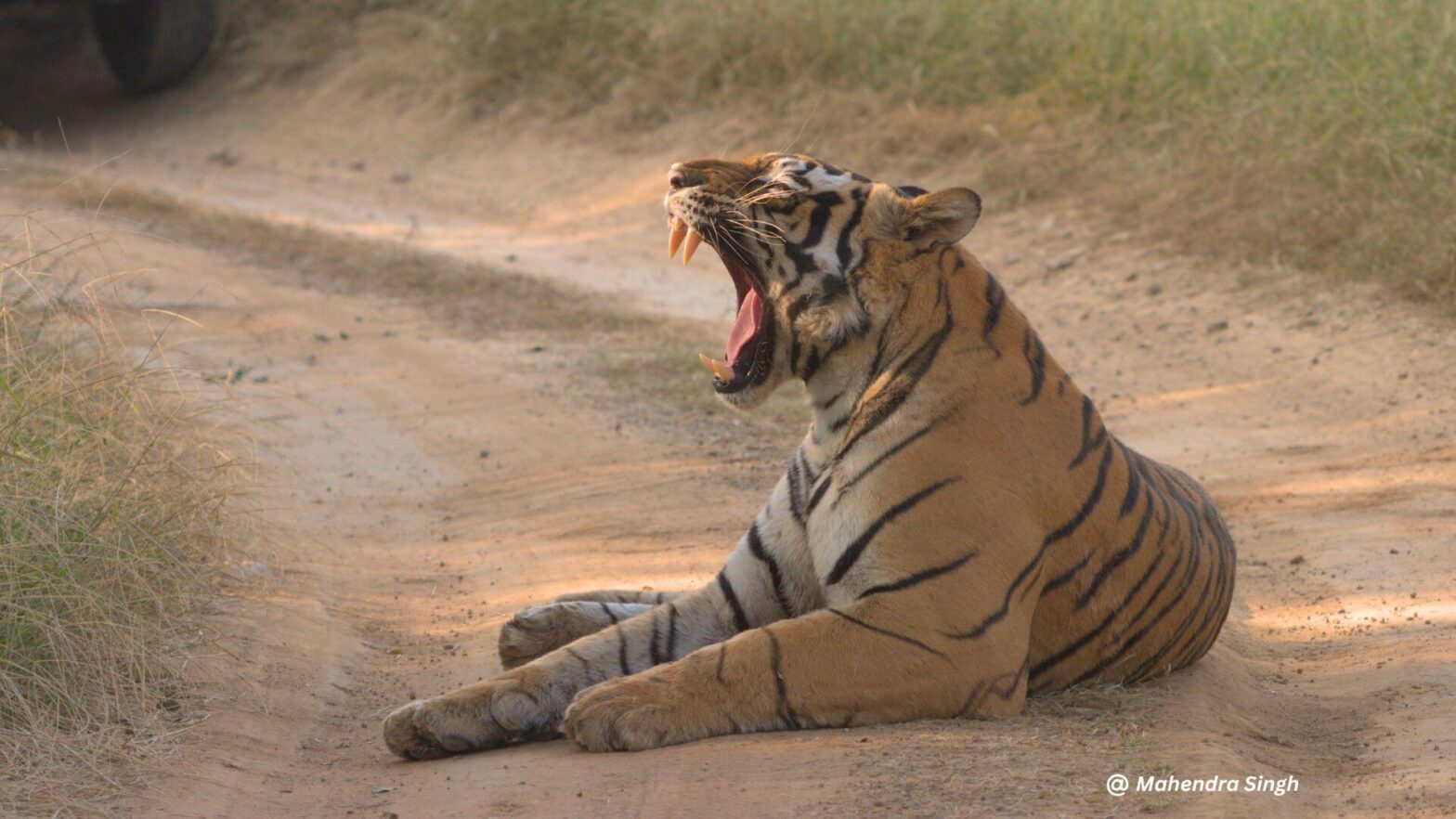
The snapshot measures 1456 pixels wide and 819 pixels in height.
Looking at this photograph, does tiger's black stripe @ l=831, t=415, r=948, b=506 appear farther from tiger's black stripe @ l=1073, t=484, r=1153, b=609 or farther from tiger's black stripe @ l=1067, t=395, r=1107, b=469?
tiger's black stripe @ l=1073, t=484, r=1153, b=609

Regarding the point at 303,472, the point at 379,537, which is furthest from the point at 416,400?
the point at 379,537

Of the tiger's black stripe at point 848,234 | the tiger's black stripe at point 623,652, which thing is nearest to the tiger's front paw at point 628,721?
the tiger's black stripe at point 623,652

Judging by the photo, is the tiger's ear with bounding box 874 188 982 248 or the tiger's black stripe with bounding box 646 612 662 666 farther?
the tiger's black stripe with bounding box 646 612 662 666

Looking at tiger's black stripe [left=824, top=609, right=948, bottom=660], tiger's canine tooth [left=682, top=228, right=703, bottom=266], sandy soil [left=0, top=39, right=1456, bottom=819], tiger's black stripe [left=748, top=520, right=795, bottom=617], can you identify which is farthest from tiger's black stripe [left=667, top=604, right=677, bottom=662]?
tiger's canine tooth [left=682, top=228, right=703, bottom=266]

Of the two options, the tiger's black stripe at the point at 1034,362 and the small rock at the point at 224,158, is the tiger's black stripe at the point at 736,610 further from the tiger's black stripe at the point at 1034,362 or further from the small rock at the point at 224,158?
the small rock at the point at 224,158

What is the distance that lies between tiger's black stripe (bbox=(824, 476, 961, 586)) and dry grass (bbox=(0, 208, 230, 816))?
4.54ft

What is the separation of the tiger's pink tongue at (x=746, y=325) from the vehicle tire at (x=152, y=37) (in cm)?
1060

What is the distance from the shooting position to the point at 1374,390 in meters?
6.18

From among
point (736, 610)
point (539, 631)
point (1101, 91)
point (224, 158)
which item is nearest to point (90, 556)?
point (539, 631)

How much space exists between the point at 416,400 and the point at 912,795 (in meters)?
3.99

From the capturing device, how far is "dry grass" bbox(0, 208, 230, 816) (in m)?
3.02

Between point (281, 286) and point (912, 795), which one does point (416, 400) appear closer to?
point (281, 286)

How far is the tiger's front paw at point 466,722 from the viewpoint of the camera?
3098 millimetres

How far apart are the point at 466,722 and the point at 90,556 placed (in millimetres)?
989
